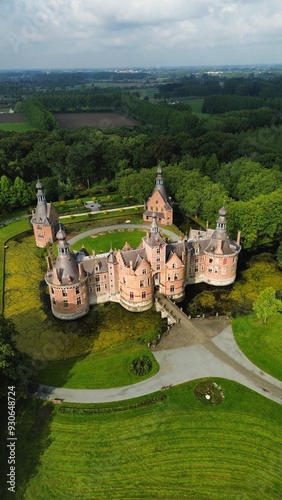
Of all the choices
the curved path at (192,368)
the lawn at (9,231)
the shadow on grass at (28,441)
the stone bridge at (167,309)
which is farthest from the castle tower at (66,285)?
the lawn at (9,231)

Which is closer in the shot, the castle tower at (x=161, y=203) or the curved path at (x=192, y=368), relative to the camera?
the curved path at (x=192, y=368)

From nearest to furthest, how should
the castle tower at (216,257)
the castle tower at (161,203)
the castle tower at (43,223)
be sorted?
the castle tower at (216,257) → the castle tower at (43,223) → the castle tower at (161,203)

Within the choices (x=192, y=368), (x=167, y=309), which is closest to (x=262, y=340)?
(x=192, y=368)

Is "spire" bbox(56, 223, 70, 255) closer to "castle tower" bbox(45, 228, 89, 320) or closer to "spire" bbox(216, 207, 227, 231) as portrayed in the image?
"castle tower" bbox(45, 228, 89, 320)

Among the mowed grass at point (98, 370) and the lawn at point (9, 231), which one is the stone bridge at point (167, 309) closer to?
the mowed grass at point (98, 370)

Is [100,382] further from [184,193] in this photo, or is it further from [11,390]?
[184,193]

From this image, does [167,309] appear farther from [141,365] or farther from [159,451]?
[159,451]
